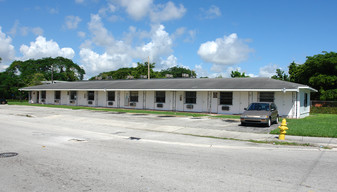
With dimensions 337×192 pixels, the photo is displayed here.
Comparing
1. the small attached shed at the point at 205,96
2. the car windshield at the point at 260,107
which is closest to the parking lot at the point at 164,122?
the car windshield at the point at 260,107

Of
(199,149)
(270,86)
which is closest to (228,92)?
(270,86)

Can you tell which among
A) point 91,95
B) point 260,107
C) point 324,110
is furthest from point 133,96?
point 324,110

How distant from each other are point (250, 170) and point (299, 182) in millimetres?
1149

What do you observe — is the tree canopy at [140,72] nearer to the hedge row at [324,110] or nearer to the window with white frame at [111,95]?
the window with white frame at [111,95]

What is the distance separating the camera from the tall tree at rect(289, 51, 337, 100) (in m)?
34.9

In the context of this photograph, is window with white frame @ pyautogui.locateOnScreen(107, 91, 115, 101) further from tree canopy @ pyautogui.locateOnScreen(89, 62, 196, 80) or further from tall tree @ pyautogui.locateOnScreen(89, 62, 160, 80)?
tree canopy @ pyautogui.locateOnScreen(89, 62, 196, 80)

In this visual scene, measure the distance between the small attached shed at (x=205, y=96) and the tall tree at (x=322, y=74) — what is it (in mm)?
10755

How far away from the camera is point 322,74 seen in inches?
1457

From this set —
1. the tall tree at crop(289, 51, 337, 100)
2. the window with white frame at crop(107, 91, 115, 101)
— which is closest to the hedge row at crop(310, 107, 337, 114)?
the tall tree at crop(289, 51, 337, 100)

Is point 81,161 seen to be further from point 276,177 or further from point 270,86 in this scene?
point 270,86

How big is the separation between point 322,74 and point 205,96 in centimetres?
2185

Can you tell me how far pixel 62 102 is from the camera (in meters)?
37.4

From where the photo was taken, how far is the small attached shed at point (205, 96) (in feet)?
71.8

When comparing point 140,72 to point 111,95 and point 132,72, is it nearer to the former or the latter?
point 132,72
